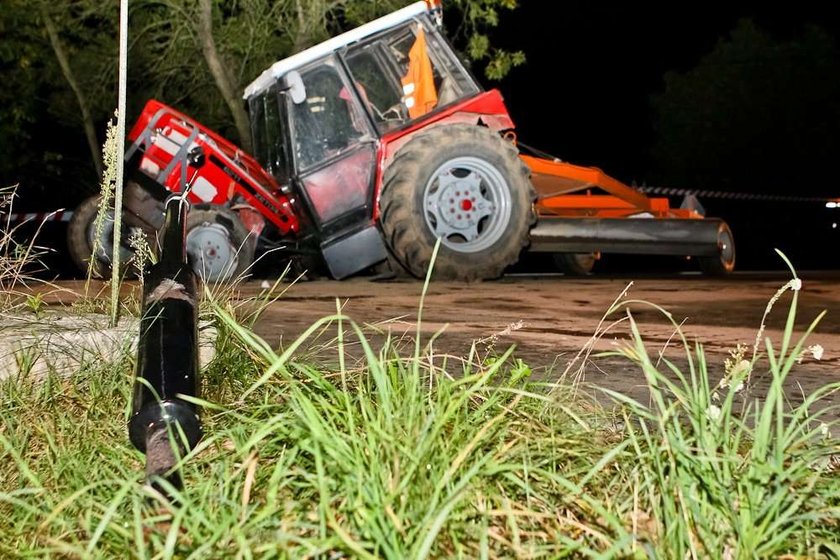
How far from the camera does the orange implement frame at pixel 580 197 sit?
10896 millimetres

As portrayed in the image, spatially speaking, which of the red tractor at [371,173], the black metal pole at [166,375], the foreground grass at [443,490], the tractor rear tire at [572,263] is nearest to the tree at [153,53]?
the tractor rear tire at [572,263]

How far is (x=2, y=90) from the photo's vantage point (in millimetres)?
19484

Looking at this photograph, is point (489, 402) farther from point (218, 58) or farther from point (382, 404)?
point (218, 58)

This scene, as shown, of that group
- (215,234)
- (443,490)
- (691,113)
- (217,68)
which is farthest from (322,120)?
(691,113)

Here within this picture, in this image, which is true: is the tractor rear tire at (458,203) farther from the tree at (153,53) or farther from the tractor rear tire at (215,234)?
the tree at (153,53)

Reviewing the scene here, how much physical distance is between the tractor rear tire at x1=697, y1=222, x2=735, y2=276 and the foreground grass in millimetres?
8495

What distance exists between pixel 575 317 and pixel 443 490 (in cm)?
367

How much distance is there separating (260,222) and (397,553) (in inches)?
315

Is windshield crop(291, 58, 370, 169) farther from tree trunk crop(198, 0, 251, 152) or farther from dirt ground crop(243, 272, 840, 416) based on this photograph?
tree trunk crop(198, 0, 251, 152)

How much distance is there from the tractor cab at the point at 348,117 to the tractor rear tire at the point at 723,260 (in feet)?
10.9

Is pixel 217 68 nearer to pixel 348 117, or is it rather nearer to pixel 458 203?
pixel 348 117

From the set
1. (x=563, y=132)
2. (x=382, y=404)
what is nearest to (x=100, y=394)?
(x=382, y=404)

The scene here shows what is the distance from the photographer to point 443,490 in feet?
7.98

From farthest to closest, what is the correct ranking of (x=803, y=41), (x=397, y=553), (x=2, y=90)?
(x=803, y=41), (x=2, y=90), (x=397, y=553)
